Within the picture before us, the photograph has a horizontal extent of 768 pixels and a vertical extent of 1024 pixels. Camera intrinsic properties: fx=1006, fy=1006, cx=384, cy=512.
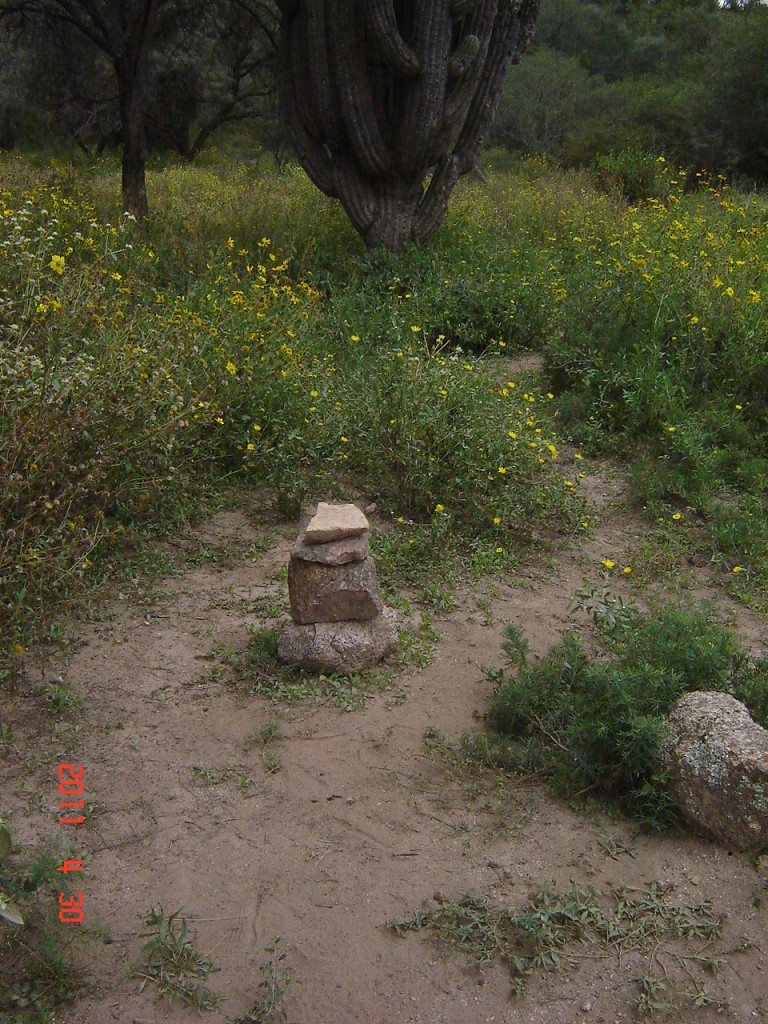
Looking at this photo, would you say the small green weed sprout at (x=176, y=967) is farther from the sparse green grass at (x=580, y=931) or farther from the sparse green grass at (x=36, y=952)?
the sparse green grass at (x=580, y=931)

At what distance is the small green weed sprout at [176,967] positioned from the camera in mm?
2613

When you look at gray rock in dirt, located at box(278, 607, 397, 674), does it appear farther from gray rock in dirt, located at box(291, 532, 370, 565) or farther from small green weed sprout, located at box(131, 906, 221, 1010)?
small green weed sprout, located at box(131, 906, 221, 1010)

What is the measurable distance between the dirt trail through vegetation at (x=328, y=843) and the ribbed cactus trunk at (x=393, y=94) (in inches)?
217

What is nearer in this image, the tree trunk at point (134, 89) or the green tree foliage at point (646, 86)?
the tree trunk at point (134, 89)

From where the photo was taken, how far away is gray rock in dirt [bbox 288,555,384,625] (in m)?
3.94

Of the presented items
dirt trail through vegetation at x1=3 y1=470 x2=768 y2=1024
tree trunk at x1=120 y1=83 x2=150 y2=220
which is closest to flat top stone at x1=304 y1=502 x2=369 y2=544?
dirt trail through vegetation at x1=3 y1=470 x2=768 y2=1024

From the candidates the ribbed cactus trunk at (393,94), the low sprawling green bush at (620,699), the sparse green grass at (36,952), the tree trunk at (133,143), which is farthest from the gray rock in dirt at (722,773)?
the tree trunk at (133,143)

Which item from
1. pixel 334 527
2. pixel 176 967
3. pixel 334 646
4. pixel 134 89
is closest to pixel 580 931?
pixel 176 967

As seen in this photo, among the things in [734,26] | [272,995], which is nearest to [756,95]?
[734,26]

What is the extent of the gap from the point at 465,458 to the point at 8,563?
8.06 feet

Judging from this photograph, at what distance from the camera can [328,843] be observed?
3162 millimetres

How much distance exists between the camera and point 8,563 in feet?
12.5

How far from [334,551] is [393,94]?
19.8 ft

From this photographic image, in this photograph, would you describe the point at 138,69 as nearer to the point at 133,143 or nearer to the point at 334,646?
the point at 133,143
